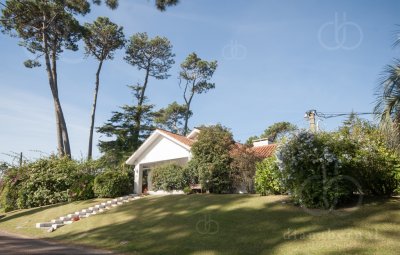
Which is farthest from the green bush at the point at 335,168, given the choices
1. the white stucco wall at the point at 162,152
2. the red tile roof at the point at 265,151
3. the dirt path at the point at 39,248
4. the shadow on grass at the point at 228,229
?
the white stucco wall at the point at 162,152

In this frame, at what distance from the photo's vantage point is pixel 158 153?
26.0 m

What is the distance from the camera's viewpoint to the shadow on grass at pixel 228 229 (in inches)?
400

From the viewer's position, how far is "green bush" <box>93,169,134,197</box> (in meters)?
24.1

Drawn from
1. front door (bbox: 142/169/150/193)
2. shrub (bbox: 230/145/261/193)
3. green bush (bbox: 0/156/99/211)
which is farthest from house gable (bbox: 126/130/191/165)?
shrub (bbox: 230/145/261/193)

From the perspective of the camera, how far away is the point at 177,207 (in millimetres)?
17078

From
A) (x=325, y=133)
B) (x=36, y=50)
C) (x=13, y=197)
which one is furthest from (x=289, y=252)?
(x=36, y=50)

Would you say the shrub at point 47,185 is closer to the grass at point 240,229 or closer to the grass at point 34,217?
the grass at point 34,217

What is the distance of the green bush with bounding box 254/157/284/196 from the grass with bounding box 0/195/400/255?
0.59 meters

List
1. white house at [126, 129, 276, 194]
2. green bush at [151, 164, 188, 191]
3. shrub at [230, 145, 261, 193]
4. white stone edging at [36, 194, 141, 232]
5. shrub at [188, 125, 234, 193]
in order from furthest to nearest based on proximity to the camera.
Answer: white house at [126, 129, 276, 194]
green bush at [151, 164, 188, 191]
shrub at [188, 125, 234, 193]
shrub at [230, 145, 261, 193]
white stone edging at [36, 194, 141, 232]

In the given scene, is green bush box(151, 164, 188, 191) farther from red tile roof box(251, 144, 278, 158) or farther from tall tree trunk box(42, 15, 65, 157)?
tall tree trunk box(42, 15, 65, 157)

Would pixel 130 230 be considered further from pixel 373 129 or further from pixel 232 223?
pixel 373 129

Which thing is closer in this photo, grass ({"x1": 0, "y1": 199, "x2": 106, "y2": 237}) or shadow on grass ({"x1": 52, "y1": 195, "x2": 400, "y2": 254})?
shadow on grass ({"x1": 52, "y1": 195, "x2": 400, "y2": 254})

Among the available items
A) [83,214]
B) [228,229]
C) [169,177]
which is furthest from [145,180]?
[228,229]

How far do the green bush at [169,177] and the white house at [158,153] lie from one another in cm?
93
